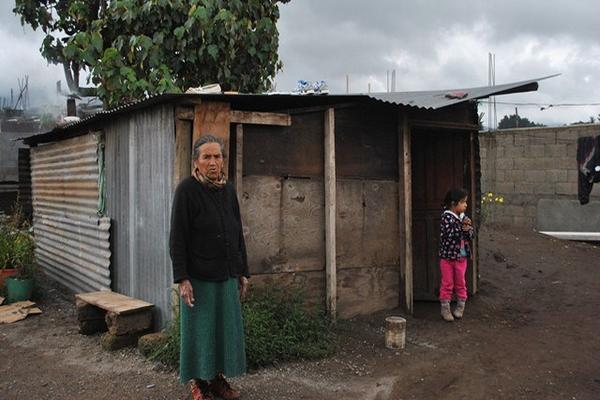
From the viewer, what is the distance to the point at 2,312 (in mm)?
6762

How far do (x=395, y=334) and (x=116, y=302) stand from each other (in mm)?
2699

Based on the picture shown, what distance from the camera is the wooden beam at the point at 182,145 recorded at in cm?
493

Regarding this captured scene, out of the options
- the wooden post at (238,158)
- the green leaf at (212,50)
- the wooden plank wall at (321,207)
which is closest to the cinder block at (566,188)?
the wooden plank wall at (321,207)

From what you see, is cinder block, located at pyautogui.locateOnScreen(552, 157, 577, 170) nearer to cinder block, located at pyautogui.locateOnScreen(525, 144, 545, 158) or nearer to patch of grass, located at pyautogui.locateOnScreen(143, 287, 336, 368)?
cinder block, located at pyautogui.locateOnScreen(525, 144, 545, 158)

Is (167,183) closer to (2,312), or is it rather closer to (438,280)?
(2,312)

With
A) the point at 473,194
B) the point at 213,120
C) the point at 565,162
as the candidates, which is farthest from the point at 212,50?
the point at 565,162

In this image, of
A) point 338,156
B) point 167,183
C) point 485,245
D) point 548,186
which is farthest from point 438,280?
point 548,186

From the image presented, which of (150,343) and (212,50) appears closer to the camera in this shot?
(150,343)

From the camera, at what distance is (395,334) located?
17.0ft

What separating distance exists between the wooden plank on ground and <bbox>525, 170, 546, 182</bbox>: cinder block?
969 centimetres

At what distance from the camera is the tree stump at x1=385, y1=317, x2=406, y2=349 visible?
5.16m

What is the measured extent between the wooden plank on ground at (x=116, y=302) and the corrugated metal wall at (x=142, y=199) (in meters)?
0.13

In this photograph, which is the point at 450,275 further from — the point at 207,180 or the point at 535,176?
the point at 535,176

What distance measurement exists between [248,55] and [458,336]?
6.19 meters
